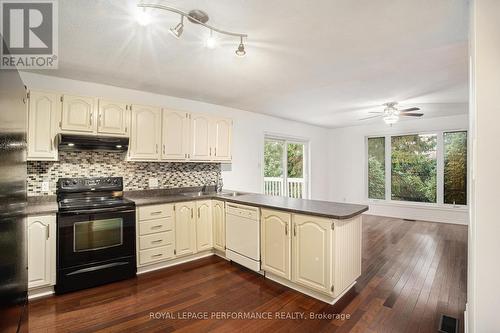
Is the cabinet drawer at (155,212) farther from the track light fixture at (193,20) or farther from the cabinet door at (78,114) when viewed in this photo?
the track light fixture at (193,20)

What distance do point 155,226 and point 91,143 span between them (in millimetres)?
1250

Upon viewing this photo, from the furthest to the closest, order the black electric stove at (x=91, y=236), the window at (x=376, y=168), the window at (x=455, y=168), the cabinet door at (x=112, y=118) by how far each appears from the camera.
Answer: the window at (x=376, y=168) < the window at (x=455, y=168) < the cabinet door at (x=112, y=118) < the black electric stove at (x=91, y=236)

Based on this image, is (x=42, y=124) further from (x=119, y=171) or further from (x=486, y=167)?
(x=486, y=167)

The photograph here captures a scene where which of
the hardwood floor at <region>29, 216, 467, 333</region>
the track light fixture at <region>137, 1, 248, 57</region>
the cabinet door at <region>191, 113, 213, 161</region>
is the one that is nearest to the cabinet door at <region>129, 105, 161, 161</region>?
the cabinet door at <region>191, 113, 213, 161</region>

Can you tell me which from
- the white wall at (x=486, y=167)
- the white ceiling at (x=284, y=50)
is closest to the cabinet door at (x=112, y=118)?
the white ceiling at (x=284, y=50)

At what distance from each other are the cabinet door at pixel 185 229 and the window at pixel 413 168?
530 centimetres

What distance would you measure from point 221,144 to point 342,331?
296 centimetres

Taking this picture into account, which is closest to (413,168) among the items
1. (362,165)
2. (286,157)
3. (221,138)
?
(362,165)

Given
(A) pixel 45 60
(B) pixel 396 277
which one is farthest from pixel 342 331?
(A) pixel 45 60

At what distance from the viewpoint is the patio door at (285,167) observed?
18.3ft

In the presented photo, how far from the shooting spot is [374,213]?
6.47 m

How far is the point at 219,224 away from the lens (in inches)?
138

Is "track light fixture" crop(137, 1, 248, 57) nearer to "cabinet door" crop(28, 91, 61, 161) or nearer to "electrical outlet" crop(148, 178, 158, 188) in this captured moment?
"cabinet door" crop(28, 91, 61, 161)
